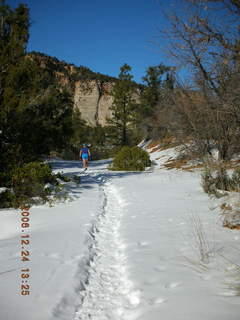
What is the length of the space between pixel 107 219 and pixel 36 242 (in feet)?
5.39

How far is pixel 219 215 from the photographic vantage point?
174 inches

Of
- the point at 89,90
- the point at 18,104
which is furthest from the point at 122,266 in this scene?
the point at 89,90

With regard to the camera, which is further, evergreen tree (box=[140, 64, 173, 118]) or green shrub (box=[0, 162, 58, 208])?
evergreen tree (box=[140, 64, 173, 118])

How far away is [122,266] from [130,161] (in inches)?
484

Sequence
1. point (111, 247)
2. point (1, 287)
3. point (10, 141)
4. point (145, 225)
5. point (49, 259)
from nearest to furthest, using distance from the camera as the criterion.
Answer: point (1, 287)
point (49, 259)
point (111, 247)
point (145, 225)
point (10, 141)

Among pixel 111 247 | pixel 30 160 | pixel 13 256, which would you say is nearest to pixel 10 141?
pixel 30 160

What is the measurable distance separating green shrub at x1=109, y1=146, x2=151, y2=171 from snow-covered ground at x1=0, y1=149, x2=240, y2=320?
9.84 metres

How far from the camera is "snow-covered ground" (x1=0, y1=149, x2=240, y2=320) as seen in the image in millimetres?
1964

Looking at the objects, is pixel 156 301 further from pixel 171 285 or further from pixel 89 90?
pixel 89 90

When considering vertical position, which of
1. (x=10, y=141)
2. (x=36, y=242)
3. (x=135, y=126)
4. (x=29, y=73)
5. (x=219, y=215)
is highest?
(x=135, y=126)

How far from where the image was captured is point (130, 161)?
15047mm

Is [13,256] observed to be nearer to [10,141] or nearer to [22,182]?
[22,182]
